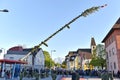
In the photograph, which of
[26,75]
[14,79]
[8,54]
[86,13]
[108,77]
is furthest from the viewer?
[8,54]

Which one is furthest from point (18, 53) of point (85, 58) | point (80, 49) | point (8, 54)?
point (80, 49)

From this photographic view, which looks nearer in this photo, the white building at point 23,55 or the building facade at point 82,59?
the white building at point 23,55

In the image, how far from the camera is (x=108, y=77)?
13.4 m

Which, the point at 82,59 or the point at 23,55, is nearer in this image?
the point at 23,55

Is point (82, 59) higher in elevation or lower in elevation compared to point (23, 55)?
lower

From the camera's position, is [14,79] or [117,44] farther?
[117,44]

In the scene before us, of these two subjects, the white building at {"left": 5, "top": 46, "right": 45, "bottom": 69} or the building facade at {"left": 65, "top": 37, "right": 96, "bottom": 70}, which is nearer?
the white building at {"left": 5, "top": 46, "right": 45, "bottom": 69}

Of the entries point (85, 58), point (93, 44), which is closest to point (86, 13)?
point (85, 58)

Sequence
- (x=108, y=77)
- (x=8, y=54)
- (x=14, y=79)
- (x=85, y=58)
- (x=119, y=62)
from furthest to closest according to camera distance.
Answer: (x=85, y=58) → (x=8, y=54) → (x=119, y=62) → (x=14, y=79) → (x=108, y=77)

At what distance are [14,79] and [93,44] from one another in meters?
94.9

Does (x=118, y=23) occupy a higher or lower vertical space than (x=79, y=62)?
higher

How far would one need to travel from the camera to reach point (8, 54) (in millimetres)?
65000

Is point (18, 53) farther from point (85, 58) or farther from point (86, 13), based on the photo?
point (86, 13)

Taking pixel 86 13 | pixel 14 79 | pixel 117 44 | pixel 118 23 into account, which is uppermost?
pixel 118 23
